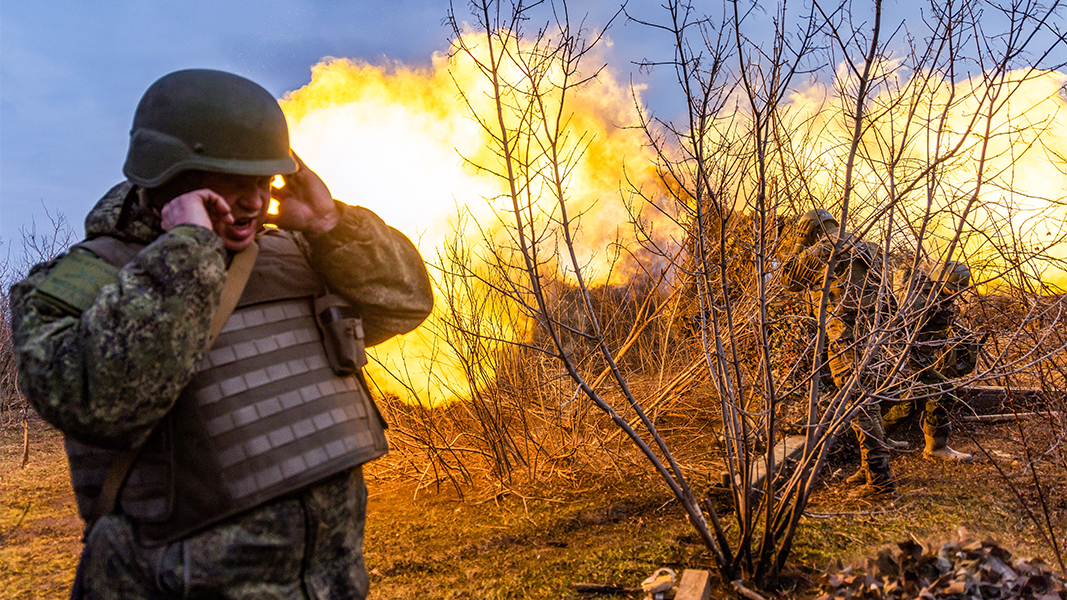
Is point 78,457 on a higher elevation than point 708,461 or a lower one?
higher

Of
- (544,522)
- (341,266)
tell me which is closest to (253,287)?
(341,266)

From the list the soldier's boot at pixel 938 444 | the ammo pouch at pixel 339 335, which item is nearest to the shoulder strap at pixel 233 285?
the ammo pouch at pixel 339 335

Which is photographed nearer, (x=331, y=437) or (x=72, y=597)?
(x=72, y=597)

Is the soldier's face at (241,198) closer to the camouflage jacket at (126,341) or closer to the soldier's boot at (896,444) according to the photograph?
the camouflage jacket at (126,341)

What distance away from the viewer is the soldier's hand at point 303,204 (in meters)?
1.52

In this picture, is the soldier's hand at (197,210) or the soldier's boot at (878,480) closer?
the soldier's hand at (197,210)

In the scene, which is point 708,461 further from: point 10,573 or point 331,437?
point 10,573

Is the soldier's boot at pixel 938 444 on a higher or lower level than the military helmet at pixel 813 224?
lower

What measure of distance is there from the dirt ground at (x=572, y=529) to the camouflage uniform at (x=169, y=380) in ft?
6.33

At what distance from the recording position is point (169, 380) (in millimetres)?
1183

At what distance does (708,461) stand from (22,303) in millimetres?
4772

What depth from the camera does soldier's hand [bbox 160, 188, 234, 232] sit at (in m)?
1.29

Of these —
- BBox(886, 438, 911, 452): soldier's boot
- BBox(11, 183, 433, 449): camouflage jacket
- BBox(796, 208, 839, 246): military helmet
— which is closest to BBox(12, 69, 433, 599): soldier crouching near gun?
BBox(11, 183, 433, 449): camouflage jacket

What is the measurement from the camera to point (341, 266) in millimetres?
1600
